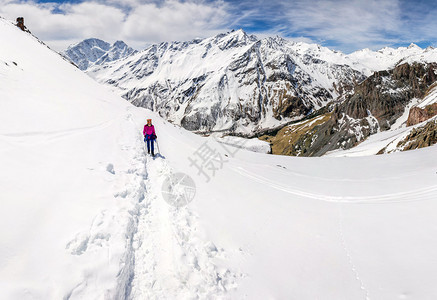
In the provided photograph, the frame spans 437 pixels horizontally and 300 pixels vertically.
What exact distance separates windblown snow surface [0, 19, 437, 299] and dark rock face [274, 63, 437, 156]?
139423 mm

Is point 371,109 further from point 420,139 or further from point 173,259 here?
point 173,259

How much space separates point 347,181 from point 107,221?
14940 millimetres

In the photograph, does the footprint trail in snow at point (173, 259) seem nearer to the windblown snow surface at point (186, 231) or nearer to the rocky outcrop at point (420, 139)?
the windblown snow surface at point (186, 231)

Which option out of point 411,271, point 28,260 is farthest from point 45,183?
point 411,271

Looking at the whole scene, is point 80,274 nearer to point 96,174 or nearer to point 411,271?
point 96,174

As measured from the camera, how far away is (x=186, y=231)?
759cm

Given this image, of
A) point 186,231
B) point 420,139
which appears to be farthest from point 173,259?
→ point 420,139

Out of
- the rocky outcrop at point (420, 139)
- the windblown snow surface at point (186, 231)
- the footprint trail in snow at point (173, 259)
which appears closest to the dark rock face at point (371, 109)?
the rocky outcrop at point (420, 139)

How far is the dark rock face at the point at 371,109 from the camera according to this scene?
144 meters

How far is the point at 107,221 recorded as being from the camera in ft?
22.5

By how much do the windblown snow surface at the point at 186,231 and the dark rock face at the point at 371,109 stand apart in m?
139

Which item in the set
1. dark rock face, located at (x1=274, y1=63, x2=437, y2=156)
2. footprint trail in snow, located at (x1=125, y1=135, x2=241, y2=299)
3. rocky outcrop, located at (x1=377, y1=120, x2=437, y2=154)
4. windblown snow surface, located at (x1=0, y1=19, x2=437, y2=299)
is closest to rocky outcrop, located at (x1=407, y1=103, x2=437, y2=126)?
dark rock face, located at (x1=274, y1=63, x2=437, y2=156)

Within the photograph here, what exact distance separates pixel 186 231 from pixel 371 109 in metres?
185

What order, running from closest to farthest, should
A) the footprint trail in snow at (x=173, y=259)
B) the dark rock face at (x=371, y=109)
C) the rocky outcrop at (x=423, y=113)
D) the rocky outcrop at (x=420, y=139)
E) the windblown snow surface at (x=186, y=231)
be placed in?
the windblown snow surface at (x=186, y=231), the footprint trail in snow at (x=173, y=259), the rocky outcrop at (x=420, y=139), the rocky outcrop at (x=423, y=113), the dark rock face at (x=371, y=109)
